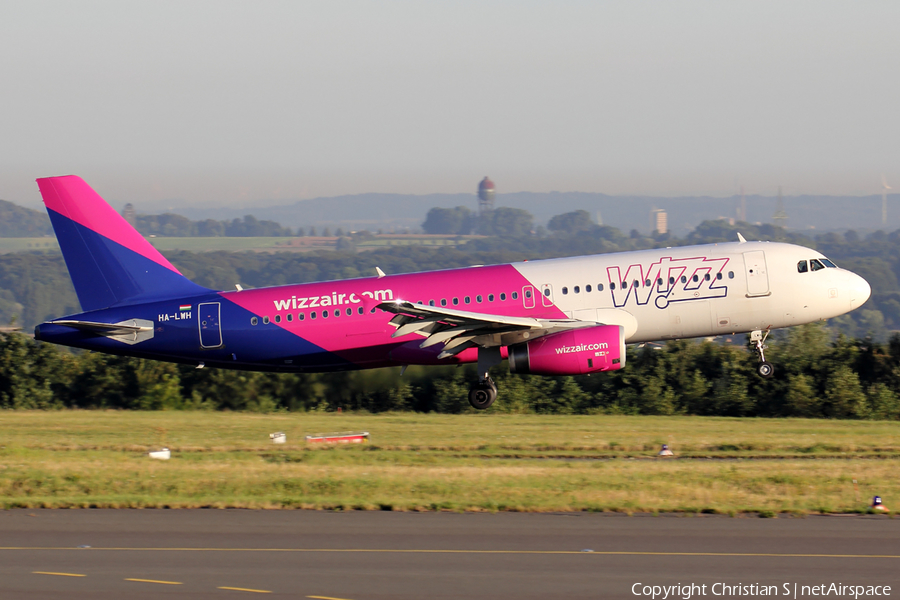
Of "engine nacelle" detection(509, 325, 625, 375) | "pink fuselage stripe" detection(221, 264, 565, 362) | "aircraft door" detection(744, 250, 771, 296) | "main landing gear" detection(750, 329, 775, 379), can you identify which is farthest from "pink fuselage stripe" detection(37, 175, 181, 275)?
"main landing gear" detection(750, 329, 775, 379)

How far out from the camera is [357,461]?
23109 millimetres

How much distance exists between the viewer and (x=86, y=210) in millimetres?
29625

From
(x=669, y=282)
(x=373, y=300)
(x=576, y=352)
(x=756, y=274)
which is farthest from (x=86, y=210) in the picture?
(x=756, y=274)

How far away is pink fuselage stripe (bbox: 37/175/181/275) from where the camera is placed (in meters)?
29.6

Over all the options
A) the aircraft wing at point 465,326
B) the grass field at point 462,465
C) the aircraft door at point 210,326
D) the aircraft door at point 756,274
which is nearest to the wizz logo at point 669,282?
the aircraft door at point 756,274

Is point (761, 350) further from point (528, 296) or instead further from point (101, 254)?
point (101, 254)

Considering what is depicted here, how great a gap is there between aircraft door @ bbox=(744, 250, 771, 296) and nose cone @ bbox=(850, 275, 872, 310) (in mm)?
2514

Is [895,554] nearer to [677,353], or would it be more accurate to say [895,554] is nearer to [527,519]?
[527,519]

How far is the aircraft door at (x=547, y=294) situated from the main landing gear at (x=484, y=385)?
6.64 feet

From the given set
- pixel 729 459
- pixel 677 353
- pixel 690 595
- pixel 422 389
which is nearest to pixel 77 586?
pixel 690 595

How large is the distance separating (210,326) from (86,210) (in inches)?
210

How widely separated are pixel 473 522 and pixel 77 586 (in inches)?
244

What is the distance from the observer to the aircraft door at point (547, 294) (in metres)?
27.4

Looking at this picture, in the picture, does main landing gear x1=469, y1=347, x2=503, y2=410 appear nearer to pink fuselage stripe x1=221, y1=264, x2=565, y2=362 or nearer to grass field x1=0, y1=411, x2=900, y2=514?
grass field x1=0, y1=411, x2=900, y2=514
